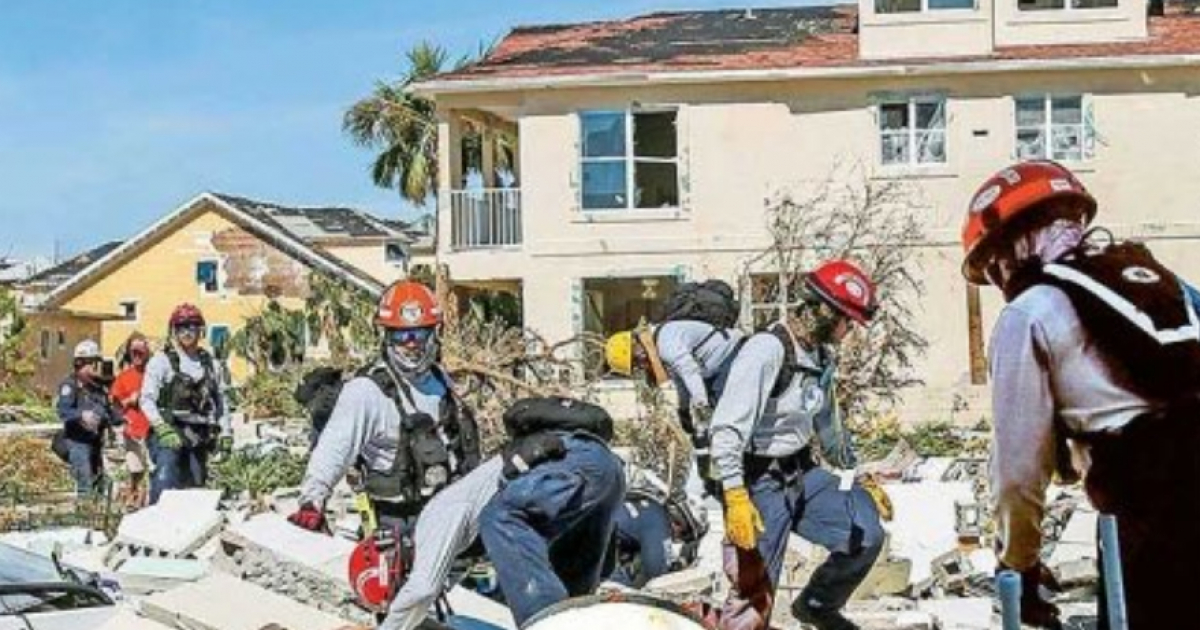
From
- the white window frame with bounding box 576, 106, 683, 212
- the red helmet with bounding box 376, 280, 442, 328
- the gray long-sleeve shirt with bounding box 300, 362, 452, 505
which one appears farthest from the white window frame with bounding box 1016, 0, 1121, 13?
the gray long-sleeve shirt with bounding box 300, 362, 452, 505

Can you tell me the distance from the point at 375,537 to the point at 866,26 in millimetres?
24814

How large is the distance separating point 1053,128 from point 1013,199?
27195 mm

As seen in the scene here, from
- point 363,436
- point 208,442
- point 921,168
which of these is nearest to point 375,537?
point 363,436

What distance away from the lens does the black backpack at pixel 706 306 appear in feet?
33.8

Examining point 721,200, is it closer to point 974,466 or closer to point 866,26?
point 866,26

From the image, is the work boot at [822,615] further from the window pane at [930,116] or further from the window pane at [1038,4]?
the window pane at [1038,4]

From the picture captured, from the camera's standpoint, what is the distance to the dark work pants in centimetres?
687

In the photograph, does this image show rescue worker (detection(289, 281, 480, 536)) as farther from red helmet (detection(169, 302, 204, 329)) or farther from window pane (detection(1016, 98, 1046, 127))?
window pane (detection(1016, 98, 1046, 127))

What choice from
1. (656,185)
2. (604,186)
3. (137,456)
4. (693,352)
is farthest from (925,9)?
(693,352)

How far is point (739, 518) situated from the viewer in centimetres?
812

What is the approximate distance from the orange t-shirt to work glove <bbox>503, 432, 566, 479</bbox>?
8.27 meters

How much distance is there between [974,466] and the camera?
17156 mm

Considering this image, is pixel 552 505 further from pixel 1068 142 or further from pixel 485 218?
pixel 485 218

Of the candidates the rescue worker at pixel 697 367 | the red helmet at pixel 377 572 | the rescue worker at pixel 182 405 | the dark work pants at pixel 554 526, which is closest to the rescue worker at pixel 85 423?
the rescue worker at pixel 182 405
